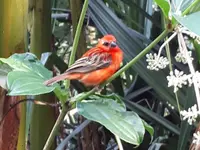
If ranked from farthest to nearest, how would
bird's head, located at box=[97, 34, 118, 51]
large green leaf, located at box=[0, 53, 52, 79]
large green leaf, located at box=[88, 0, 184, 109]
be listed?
large green leaf, located at box=[88, 0, 184, 109]
bird's head, located at box=[97, 34, 118, 51]
large green leaf, located at box=[0, 53, 52, 79]

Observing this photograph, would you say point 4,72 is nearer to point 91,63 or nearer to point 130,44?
point 91,63

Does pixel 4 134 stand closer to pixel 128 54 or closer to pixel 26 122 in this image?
pixel 26 122

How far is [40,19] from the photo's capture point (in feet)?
2.88

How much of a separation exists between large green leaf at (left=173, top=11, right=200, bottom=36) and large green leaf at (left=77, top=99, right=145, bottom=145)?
0.12m

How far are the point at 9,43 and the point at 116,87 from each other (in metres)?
0.39

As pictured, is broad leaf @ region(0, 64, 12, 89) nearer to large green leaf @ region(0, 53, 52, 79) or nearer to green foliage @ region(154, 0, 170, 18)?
large green leaf @ region(0, 53, 52, 79)

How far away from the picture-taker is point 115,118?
1.61 feet

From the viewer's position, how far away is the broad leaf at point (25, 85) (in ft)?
1.50

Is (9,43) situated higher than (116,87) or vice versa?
(9,43)

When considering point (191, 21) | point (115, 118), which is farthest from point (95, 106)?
point (191, 21)

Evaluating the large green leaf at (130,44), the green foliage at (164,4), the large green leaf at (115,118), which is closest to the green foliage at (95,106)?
the large green leaf at (115,118)

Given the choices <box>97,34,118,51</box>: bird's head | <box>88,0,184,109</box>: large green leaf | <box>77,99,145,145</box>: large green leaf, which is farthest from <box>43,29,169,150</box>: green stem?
<box>88,0,184,109</box>: large green leaf

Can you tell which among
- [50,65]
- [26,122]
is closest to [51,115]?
[50,65]

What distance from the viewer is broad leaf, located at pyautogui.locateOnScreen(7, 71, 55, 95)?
1.50 ft
